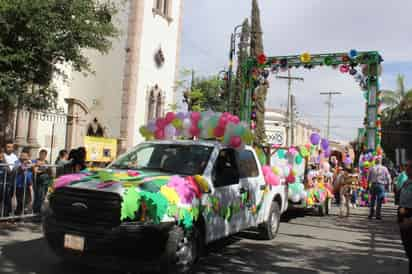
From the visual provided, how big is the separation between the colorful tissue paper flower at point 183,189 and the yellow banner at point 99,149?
9385 mm

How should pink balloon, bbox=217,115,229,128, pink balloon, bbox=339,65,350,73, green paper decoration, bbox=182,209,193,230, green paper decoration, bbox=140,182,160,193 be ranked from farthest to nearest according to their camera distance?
pink balloon, bbox=339,65,350,73 → pink balloon, bbox=217,115,229,128 → green paper decoration, bbox=182,209,193,230 → green paper decoration, bbox=140,182,160,193

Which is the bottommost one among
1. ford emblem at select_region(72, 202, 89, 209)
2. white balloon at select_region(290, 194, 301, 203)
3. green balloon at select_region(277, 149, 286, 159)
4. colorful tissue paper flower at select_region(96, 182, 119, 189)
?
white balloon at select_region(290, 194, 301, 203)

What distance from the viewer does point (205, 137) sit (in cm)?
797

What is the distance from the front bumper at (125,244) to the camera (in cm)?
501

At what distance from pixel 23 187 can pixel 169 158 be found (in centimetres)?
412

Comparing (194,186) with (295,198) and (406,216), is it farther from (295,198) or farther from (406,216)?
(295,198)

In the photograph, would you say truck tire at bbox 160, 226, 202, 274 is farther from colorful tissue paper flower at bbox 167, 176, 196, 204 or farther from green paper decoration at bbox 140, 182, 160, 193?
green paper decoration at bbox 140, 182, 160, 193

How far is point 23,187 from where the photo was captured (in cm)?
902

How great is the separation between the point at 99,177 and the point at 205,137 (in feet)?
8.81

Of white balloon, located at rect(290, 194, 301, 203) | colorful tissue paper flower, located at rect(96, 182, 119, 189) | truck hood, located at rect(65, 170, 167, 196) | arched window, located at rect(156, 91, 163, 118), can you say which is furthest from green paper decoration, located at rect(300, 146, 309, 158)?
arched window, located at rect(156, 91, 163, 118)

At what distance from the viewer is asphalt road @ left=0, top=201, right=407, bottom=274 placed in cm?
630

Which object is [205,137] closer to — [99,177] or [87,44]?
[99,177]

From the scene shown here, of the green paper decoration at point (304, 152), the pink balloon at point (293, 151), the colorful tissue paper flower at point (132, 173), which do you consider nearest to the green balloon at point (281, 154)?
the pink balloon at point (293, 151)

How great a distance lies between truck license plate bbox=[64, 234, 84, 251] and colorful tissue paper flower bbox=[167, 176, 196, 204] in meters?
1.30
